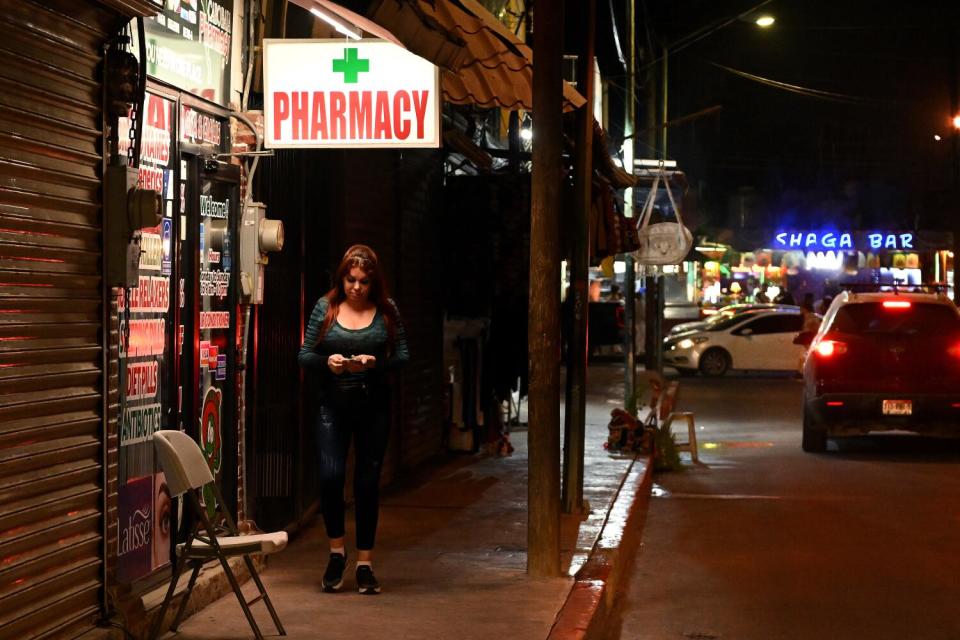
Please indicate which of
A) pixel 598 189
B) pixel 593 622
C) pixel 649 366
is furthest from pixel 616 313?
pixel 593 622

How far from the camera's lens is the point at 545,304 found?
24.9ft

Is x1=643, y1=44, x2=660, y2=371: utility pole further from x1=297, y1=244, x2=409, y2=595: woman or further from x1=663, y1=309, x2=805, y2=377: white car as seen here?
x1=297, y1=244, x2=409, y2=595: woman

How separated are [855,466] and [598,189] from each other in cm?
450

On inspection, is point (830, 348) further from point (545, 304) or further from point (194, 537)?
point (194, 537)

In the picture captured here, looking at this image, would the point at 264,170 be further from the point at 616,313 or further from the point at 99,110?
the point at 616,313

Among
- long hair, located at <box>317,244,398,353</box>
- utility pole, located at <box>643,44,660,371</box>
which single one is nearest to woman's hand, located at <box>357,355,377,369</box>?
long hair, located at <box>317,244,398,353</box>

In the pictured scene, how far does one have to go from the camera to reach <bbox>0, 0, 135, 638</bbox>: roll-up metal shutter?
16.5 ft

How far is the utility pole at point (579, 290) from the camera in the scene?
10016 mm

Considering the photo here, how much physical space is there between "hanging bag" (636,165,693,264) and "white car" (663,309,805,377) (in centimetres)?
1102

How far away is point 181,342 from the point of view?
698cm

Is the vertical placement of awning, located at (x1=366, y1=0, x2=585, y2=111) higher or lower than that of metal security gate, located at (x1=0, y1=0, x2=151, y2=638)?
higher

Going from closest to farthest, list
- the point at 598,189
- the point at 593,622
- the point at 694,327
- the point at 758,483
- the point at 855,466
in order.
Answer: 1. the point at 593,622
2. the point at 598,189
3. the point at 758,483
4. the point at 855,466
5. the point at 694,327

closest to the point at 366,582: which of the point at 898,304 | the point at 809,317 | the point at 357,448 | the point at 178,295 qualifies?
the point at 357,448

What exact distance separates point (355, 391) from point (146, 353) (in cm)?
117
